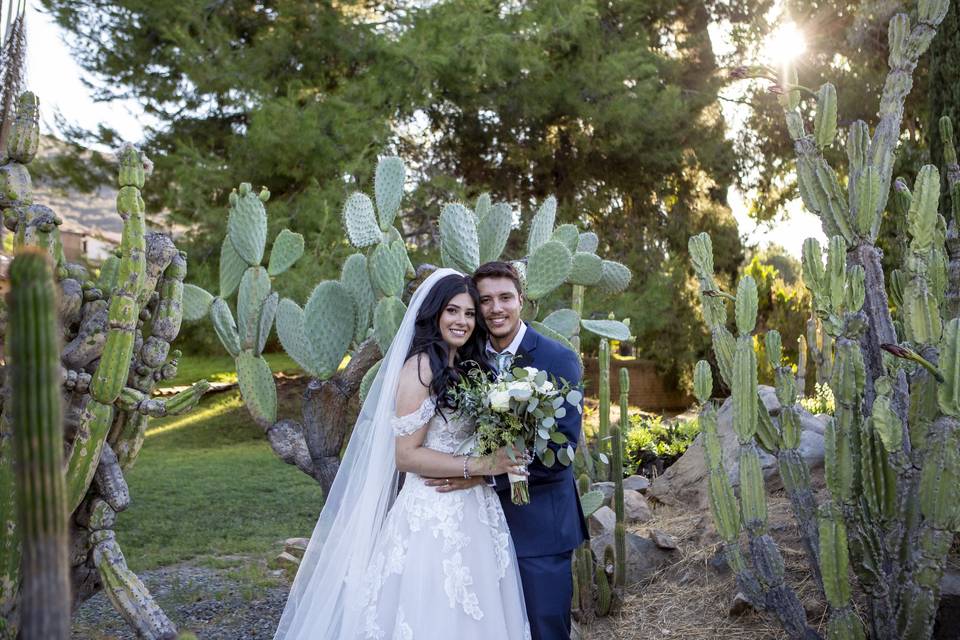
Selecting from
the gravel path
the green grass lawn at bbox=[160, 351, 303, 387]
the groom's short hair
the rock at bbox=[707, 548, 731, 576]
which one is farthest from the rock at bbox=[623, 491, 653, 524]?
the green grass lawn at bbox=[160, 351, 303, 387]

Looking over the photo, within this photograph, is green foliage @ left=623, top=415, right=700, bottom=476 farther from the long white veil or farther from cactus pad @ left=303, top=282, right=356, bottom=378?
the long white veil

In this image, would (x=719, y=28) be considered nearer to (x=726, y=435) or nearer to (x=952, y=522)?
(x=726, y=435)

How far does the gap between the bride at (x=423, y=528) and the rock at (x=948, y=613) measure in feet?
6.33

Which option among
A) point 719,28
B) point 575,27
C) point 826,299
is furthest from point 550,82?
point 826,299

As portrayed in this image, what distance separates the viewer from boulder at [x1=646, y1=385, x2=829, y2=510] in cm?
566

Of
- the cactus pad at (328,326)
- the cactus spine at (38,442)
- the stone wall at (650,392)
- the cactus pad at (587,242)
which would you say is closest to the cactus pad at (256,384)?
the cactus pad at (328,326)

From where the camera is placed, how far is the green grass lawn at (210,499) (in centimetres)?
718

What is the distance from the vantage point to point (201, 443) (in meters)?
13.3

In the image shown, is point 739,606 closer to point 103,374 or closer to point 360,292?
point 360,292

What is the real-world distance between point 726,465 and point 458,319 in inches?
141

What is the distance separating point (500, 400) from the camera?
117 inches

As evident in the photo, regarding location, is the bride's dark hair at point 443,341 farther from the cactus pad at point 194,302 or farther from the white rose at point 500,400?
the cactus pad at point 194,302

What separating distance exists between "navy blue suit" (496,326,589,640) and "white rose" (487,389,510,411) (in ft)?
1.13

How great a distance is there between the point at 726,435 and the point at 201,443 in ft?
29.1
